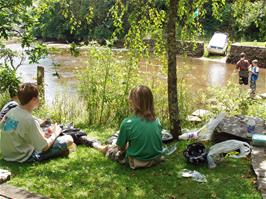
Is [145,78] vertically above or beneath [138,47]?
beneath

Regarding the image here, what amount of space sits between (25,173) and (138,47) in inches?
108

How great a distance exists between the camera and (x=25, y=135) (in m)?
4.91

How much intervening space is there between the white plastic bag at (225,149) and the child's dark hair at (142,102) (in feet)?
2.64

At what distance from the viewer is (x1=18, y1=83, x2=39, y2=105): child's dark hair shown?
4.80 m

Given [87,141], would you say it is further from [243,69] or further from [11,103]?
[243,69]

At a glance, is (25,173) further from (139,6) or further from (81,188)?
(139,6)

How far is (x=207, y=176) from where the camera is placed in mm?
4656

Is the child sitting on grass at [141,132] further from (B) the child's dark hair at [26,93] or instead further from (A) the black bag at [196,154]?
(B) the child's dark hair at [26,93]

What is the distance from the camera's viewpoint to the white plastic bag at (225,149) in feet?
16.4

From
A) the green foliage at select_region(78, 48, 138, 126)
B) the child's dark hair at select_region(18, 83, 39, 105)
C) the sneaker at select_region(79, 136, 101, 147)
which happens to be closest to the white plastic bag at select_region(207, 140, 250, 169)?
the sneaker at select_region(79, 136, 101, 147)

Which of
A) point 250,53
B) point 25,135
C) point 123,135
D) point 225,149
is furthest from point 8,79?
point 250,53

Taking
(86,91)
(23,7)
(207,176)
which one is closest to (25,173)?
(207,176)

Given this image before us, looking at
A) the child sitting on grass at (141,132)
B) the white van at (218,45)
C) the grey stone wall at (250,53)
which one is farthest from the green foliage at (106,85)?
the white van at (218,45)

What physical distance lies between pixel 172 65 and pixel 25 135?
6.92ft
